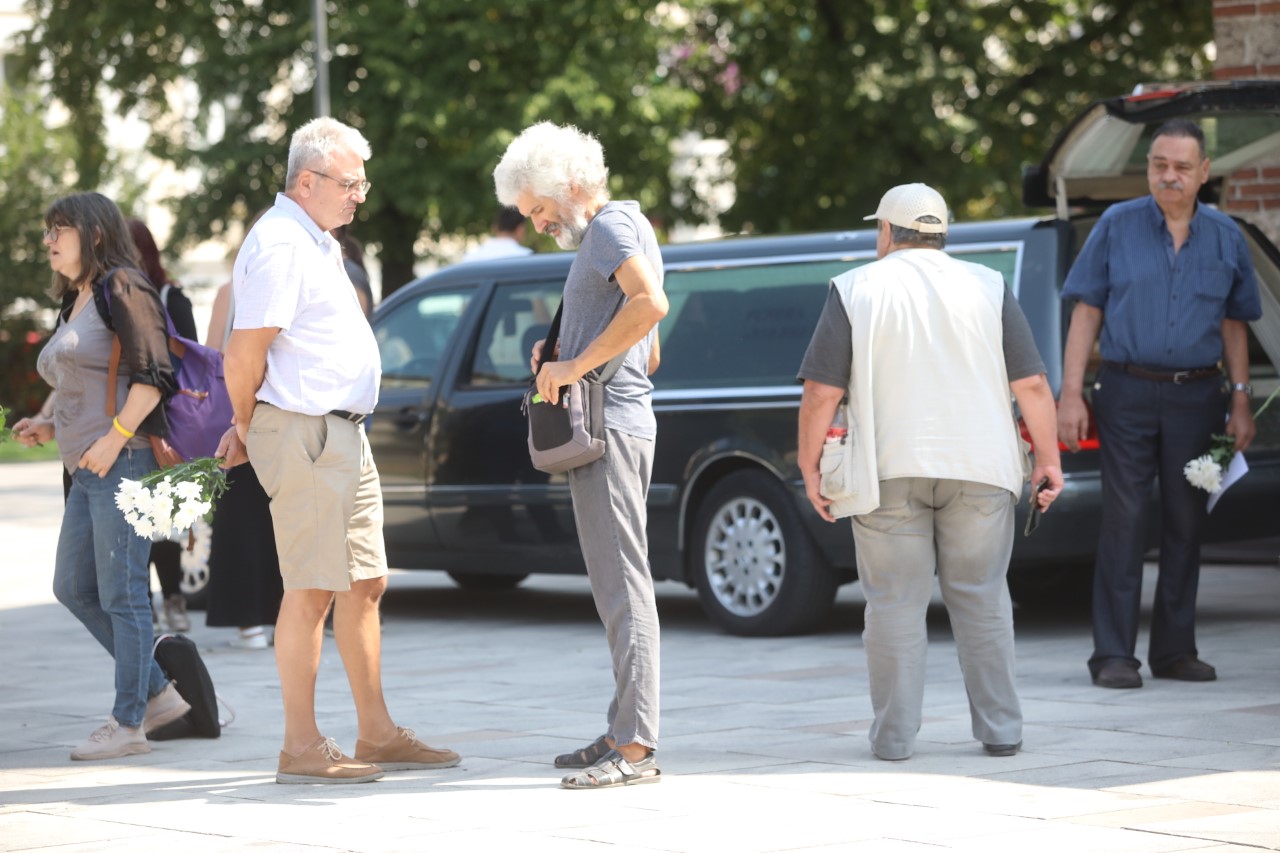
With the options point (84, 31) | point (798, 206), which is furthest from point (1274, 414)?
point (84, 31)

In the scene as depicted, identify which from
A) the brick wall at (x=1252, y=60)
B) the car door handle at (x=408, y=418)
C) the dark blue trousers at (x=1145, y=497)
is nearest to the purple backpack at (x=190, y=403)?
the dark blue trousers at (x=1145, y=497)

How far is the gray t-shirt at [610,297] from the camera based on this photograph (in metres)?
6.14

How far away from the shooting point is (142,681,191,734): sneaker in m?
7.27

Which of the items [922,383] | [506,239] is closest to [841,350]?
[922,383]

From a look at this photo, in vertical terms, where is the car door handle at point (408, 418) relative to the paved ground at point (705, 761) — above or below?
above

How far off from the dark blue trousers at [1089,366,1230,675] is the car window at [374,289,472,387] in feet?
13.1

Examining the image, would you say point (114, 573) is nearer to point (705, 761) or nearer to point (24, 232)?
point (705, 761)

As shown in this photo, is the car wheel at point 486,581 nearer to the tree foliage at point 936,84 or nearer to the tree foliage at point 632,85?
the tree foliage at point 936,84

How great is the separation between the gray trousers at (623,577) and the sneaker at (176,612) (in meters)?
4.85

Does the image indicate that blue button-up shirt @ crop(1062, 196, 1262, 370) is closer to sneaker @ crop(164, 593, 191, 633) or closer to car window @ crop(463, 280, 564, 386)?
car window @ crop(463, 280, 564, 386)

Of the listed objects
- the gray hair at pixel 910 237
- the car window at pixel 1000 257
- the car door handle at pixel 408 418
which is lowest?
the car door handle at pixel 408 418

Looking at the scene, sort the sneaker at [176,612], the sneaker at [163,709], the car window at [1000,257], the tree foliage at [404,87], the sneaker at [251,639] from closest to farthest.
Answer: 1. the sneaker at [163,709]
2. the car window at [1000,257]
3. the sneaker at [251,639]
4. the sneaker at [176,612]
5. the tree foliage at [404,87]

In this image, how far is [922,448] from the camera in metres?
6.43

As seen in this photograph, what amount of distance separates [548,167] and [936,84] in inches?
787
